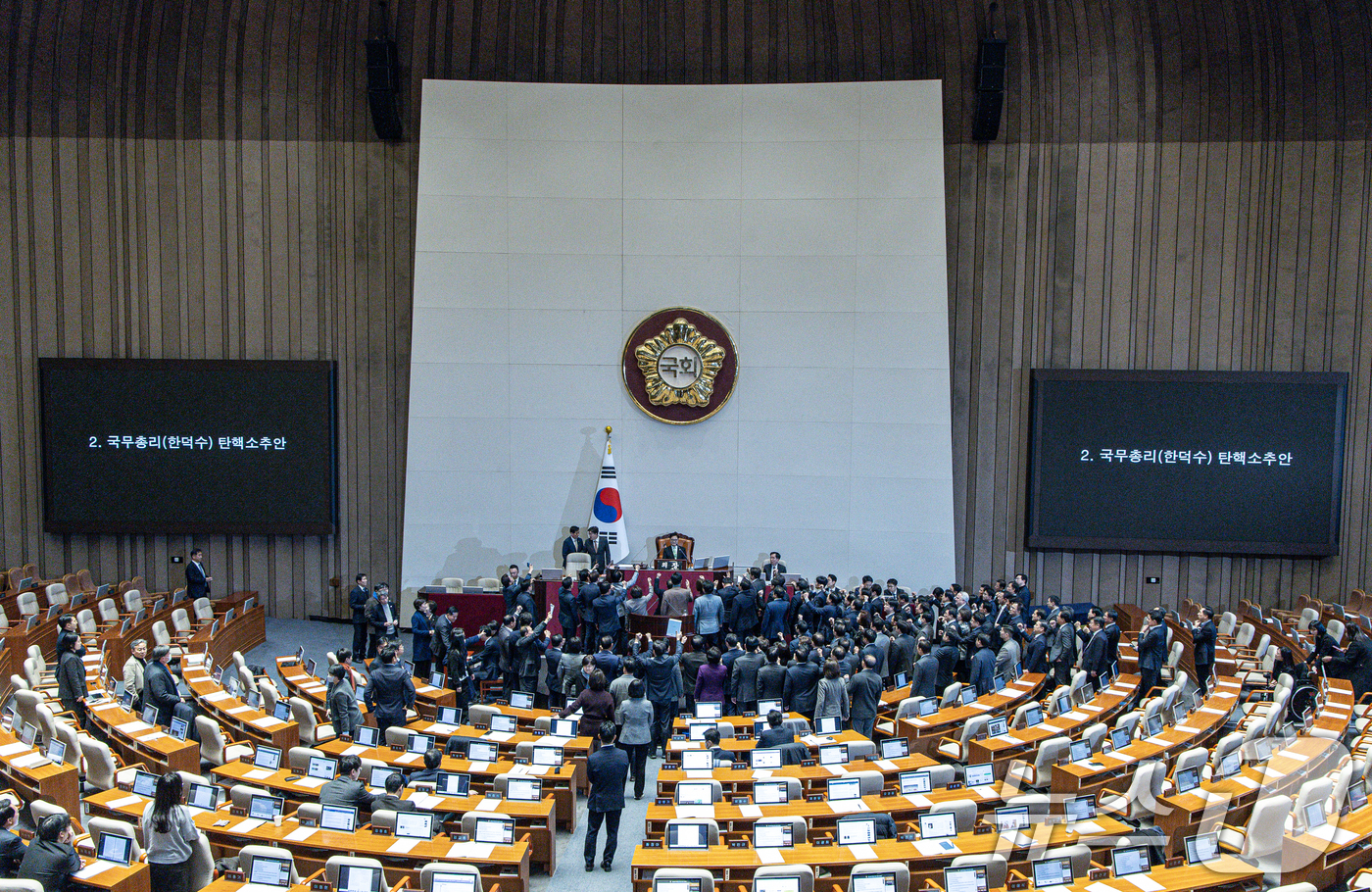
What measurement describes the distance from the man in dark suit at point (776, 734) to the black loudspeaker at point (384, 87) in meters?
13.5

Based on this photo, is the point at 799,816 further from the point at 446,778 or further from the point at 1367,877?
the point at 1367,877

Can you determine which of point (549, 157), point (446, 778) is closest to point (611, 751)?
point (446, 778)

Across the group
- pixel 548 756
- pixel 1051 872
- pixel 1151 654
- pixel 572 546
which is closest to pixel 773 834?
pixel 1051 872

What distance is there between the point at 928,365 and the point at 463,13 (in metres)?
11.0

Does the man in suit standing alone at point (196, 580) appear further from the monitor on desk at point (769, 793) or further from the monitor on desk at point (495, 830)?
the monitor on desk at point (769, 793)

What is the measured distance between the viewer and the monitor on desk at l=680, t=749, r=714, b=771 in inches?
332

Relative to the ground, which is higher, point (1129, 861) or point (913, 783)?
point (1129, 861)

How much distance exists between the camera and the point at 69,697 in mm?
9898

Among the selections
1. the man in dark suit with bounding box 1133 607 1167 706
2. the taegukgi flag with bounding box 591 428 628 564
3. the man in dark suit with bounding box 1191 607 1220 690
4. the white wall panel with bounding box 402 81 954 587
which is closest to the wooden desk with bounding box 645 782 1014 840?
the man in dark suit with bounding box 1133 607 1167 706

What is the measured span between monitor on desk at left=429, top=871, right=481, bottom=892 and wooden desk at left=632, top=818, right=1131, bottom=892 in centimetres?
117

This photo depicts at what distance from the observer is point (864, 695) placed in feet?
32.2

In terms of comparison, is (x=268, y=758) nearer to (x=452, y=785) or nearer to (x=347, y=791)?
(x=347, y=791)

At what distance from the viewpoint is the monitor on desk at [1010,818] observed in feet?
22.4

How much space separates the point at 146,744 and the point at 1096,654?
10810 millimetres
